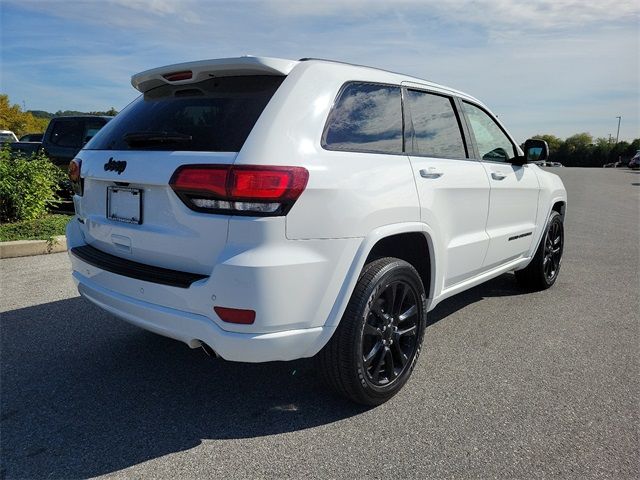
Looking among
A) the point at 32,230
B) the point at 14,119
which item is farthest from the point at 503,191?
the point at 14,119

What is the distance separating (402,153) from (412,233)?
1.59 feet

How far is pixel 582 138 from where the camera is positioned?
105 m

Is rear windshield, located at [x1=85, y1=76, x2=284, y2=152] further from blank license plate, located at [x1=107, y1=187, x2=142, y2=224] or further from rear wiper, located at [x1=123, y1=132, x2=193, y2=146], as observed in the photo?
blank license plate, located at [x1=107, y1=187, x2=142, y2=224]

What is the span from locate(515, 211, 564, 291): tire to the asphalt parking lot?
0.81 metres

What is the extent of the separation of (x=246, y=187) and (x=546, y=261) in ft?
13.3

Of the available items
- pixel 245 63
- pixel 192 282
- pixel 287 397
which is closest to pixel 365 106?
pixel 245 63

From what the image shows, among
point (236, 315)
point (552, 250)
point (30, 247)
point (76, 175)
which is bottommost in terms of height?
point (30, 247)

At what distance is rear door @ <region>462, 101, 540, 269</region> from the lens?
4.07 meters

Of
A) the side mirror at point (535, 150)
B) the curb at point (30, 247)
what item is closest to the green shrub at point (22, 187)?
the curb at point (30, 247)

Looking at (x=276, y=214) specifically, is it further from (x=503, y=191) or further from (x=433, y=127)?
(x=503, y=191)

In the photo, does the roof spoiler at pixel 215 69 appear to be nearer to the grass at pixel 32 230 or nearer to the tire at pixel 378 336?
the tire at pixel 378 336

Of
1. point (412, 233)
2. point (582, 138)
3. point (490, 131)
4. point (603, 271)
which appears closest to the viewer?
point (412, 233)

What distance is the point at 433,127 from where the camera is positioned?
3521mm

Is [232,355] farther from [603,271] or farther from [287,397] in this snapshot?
[603,271]
